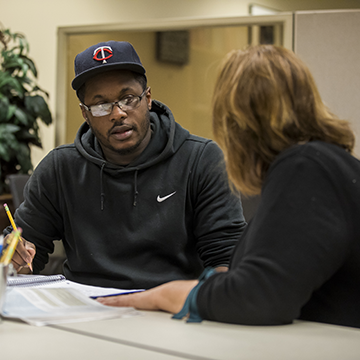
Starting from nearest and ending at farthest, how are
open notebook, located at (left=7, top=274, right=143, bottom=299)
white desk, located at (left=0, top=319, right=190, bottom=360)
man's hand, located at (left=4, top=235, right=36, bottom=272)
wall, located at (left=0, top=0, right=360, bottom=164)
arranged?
1. white desk, located at (left=0, top=319, right=190, bottom=360)
2. open notebook, located at (left=7, top=274, right=143, bottom=299)
3. man's hand, located at (left=4, top=235, right=36, bottom=272)
4. wall, located at (left=0, top=0, right=360, bottom=164)

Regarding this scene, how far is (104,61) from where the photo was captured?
1605 millimetres

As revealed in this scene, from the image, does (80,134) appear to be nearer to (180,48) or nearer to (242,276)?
(242,276)

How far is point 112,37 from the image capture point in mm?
3600

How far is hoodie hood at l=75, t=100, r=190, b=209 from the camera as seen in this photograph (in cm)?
167

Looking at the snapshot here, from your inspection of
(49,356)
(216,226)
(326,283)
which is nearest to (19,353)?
(49,356)

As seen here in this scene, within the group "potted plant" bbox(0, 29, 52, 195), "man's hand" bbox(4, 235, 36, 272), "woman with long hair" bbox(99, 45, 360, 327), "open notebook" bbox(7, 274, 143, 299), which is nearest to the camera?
"woman with long hair" bbox(99, 45, 360, 327)

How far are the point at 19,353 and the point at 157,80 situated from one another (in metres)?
2.95

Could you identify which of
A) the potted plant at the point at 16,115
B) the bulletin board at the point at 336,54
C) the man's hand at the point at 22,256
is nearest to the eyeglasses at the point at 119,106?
the man's hand at the point at 22,256

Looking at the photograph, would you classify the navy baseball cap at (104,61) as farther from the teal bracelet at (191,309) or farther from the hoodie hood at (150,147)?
the teal bracelet at (191,309)

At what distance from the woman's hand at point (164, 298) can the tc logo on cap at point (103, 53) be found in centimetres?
86

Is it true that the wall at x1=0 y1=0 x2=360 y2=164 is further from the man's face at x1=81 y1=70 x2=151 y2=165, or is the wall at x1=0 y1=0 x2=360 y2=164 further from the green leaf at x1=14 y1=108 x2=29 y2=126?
the man's face at x1=81 y1=70 x2=151 y2=165

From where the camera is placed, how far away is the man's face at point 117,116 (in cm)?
164

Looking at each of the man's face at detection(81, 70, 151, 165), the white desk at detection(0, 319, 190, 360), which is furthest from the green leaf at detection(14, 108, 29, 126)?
the white desk at detection(0, 319, 190, 360)

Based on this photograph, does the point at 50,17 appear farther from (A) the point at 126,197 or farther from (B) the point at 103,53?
(A) the point at 126,197
